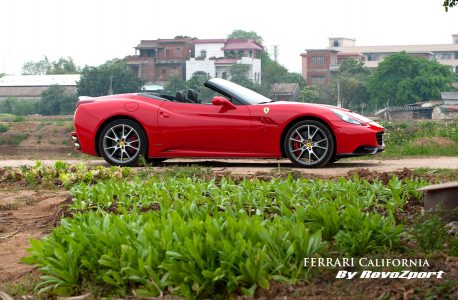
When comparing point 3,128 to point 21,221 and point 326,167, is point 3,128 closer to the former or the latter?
point 326,167

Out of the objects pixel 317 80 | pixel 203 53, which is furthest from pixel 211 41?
pixel 317 80

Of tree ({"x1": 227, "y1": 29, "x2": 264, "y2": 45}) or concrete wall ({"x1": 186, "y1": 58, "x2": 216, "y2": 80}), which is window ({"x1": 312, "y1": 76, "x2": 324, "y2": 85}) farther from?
tree ({"x1": 227, "y1": 29, "x2": 264, "y2": 45})

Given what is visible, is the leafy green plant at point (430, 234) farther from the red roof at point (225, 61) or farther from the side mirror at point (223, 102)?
the red roof at point (225, 61)

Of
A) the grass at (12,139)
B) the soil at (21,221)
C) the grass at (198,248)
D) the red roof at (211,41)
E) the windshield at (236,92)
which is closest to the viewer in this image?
the grass at (198,248)

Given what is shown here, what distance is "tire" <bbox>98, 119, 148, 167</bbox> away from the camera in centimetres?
1258

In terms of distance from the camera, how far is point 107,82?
331 feet

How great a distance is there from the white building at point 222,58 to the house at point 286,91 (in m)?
7.09

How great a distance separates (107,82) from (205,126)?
295ft

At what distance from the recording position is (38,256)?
18.1 feet

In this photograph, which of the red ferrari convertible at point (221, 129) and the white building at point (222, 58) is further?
the white building at point (222, 58)

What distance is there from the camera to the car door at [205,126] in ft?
40.1

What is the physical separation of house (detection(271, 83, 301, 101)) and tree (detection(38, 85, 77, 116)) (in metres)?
23.1

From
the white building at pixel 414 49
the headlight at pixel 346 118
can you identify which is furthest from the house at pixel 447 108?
the headlight at pixel 346 118

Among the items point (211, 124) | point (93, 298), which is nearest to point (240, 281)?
point (93, 298)
